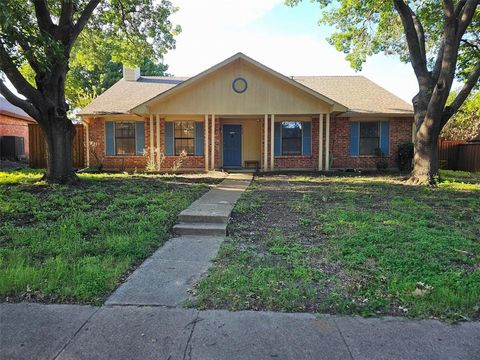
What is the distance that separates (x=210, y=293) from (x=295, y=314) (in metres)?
0.87

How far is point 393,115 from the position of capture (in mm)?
16828

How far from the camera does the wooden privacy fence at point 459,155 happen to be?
18.8 m

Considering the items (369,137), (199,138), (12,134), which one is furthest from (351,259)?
(12,134)

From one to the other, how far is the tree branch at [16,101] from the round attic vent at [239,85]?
782 centimetres

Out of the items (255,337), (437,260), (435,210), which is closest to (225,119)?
(435,210)

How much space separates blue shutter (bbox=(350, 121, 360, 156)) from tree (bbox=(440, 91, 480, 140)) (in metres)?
11.5

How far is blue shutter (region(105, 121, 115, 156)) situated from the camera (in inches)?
686

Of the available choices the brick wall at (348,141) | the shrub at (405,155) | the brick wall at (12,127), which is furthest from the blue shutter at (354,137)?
the brick wall at (12,127)

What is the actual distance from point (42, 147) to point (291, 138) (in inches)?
470

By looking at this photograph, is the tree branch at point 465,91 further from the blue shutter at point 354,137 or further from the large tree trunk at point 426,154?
the blue shutter at point 354,137

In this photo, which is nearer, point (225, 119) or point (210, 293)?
point (210, 293)

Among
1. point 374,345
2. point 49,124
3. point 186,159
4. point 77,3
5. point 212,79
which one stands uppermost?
point 77,3

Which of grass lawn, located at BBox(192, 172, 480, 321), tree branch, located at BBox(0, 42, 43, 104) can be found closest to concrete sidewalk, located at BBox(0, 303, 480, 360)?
grass lawn, located at BBox(192, 172, 480, 321)

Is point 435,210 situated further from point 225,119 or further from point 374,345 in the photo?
point 225,119
